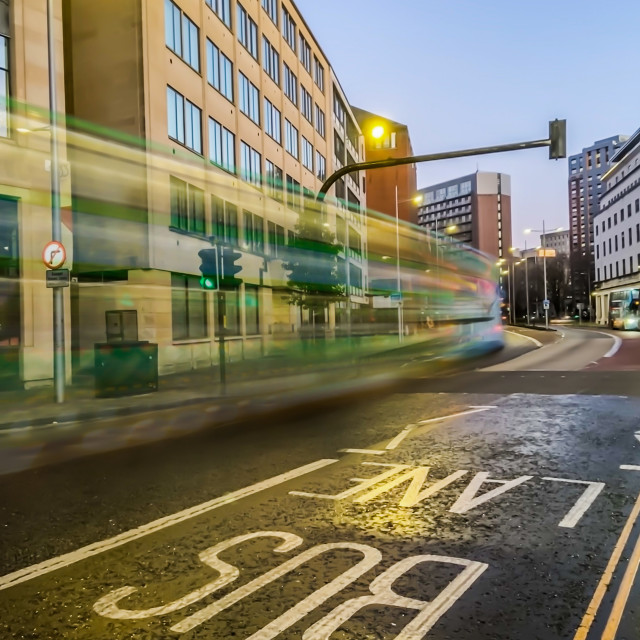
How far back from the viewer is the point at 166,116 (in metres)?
23.5

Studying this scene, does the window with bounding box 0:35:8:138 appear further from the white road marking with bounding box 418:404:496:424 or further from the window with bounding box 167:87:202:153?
the white road marking with bounding box 418:404:496:424

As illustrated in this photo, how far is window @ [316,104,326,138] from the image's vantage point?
47.6 metres

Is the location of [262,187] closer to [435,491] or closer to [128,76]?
[128,76]

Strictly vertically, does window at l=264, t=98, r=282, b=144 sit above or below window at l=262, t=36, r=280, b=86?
below

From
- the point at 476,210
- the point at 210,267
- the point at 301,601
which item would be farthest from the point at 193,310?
the point at 476,210

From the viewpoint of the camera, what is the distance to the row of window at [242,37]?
24.6 meters

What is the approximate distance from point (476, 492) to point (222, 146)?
2521 cm

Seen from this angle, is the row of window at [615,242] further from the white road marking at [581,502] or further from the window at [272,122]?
the white road marking at [581,502]

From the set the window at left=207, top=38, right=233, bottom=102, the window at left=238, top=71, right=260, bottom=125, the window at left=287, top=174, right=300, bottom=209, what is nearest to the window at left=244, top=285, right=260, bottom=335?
the window at left=287, top=174, right=300, bottom=209

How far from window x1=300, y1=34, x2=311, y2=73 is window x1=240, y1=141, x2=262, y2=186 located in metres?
13.9

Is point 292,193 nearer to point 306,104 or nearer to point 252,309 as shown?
point 306,104

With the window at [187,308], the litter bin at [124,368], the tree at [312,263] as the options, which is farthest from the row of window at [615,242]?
the litter bin at [124,368]

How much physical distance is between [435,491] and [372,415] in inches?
209

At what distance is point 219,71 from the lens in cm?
2884
